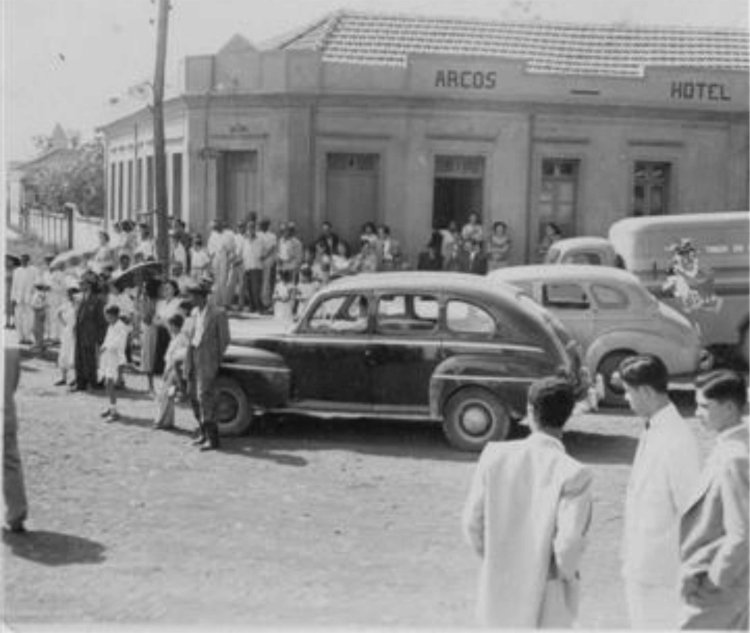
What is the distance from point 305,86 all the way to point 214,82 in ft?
5.33

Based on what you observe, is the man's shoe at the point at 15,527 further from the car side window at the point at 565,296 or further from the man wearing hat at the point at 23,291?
the man wearing hat at the point at 23,291

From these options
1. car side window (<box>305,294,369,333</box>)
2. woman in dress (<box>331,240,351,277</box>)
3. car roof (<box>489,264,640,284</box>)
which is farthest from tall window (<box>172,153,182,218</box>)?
car side window (<box>305,294,369,333</box>)

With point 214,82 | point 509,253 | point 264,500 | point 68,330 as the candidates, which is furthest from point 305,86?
point 264,500

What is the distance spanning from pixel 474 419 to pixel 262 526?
9.29 feet

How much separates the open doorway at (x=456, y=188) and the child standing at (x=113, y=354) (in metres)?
9.50

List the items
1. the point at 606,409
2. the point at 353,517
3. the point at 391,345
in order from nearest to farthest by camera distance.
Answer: the point at 353,517
the point at 391,345
the point at 606,409

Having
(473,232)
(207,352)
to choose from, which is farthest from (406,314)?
(473,232)

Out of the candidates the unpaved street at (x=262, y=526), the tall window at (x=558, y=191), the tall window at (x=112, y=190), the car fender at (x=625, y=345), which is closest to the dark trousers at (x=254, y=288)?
the tall window at (x=558, y=191)

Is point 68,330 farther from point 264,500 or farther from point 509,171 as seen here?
point 509,171

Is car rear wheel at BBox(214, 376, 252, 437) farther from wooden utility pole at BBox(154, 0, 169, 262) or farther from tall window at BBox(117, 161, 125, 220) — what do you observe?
tall window at BBox(117, 161, 125, 220)

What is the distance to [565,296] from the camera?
12.6m

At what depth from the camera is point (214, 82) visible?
19953 millimetres

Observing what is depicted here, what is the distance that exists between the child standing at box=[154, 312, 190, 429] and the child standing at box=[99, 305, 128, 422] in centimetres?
57

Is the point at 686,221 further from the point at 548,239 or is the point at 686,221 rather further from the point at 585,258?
the point at 548,239
